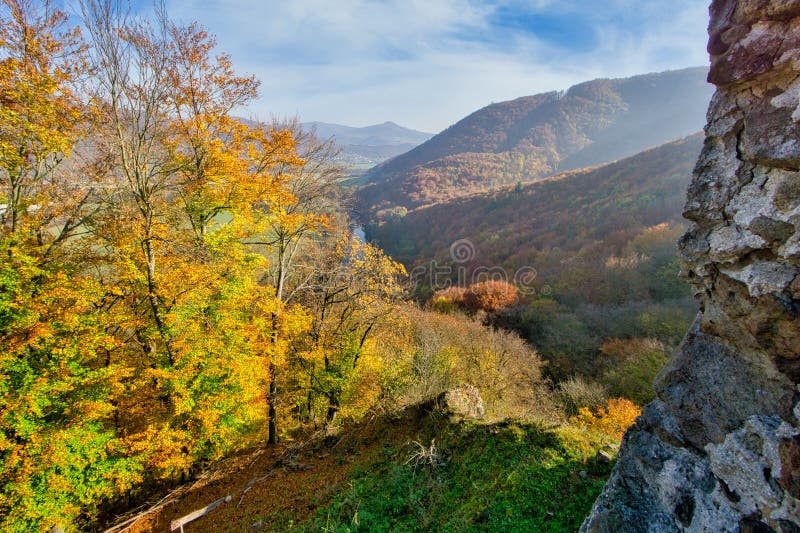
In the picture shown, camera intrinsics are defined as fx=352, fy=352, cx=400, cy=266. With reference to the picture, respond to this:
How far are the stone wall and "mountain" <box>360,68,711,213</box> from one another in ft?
292

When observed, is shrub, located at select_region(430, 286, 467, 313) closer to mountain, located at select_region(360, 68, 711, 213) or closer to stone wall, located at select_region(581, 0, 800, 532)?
stone wall, located at select_region(581, 0, 800, 532)

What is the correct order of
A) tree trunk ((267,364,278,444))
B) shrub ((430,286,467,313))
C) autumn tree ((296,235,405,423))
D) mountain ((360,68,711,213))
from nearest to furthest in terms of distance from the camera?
tree trunk ((267,364,278,444)) → autumn tree ((296,235,405,423)) → shrub ((430,286,467,313)) → mountain ((360,68,711,213))

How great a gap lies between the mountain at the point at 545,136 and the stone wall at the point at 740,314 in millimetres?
88953

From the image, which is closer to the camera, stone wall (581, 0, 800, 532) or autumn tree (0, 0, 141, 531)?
stone wall (581, 0, 800, 532)

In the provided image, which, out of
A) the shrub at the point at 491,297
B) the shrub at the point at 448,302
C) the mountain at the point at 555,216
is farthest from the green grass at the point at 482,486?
the mountain at the point at 555,216

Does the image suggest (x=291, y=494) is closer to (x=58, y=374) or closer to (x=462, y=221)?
(x=58, y=374)

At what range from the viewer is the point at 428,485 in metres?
7.21

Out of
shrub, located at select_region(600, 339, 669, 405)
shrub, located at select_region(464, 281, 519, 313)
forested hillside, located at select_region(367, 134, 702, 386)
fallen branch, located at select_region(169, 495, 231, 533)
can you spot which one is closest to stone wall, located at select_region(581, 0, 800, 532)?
fallen branch, located at select_region(169, 495, 231, 533)

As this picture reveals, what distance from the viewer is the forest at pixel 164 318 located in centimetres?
745

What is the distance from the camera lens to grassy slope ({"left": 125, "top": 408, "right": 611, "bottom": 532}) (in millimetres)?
5684

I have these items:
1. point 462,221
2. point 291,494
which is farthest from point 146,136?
point 462,221

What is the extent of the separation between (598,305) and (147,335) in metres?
32.0

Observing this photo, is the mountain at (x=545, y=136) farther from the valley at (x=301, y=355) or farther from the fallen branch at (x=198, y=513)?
the fallen branch at (x=198, y=513)

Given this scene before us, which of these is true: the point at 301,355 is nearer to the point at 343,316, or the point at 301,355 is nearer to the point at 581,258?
the point at 343,316
